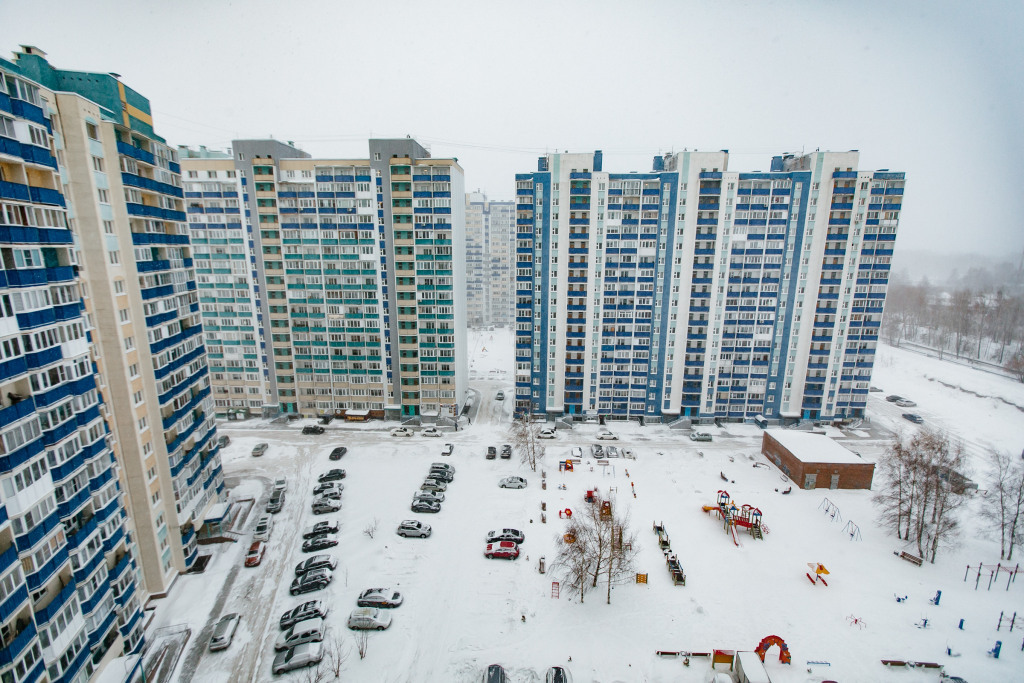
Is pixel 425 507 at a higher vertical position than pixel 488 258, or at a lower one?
lower

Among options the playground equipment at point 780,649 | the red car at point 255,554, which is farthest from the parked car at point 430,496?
the playground equipment at point 780,649

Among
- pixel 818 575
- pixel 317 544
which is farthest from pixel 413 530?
pixel 818 575

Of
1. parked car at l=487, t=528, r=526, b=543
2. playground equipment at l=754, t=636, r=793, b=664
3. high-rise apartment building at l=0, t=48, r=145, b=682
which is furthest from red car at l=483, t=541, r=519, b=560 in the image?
high-rise apartment building at l=0, t=48, r=145, b=682

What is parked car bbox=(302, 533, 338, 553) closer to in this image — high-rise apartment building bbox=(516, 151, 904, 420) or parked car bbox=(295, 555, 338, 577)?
parked car bbox=(295, 555, 338, 577)

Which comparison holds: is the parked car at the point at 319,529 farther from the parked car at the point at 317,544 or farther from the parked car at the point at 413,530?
the parked car at the point at 413,530

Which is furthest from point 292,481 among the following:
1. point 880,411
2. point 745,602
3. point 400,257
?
point 880,411

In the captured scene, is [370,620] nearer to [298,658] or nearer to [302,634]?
[302,634]
